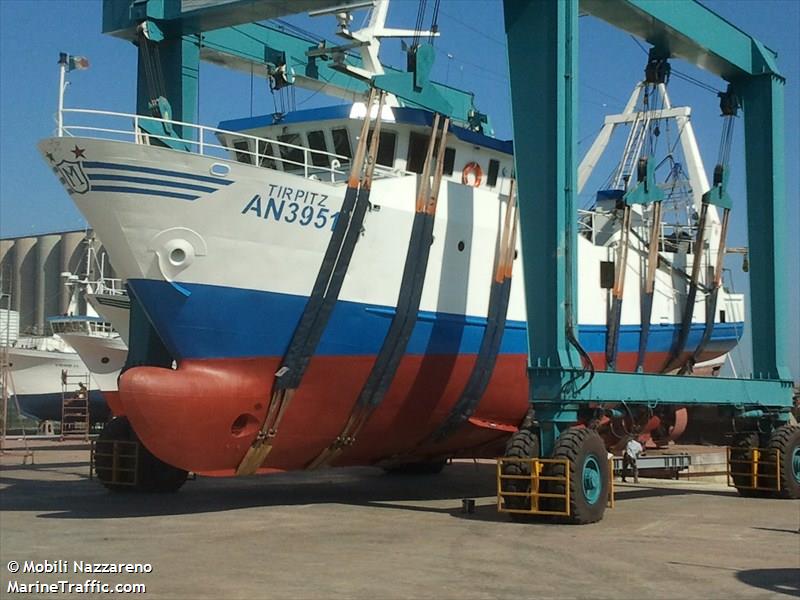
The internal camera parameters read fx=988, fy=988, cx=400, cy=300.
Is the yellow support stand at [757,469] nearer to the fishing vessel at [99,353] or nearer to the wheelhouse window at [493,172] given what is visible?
the wheelhouse window at [493,172]

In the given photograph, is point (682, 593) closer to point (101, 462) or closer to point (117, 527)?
point (117, 527)

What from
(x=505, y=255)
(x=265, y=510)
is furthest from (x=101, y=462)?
(x=505, y=255)

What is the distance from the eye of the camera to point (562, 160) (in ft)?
46.5

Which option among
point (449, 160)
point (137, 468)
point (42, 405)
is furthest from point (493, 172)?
point (42, 405)

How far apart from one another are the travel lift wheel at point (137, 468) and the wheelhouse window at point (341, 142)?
610 cm

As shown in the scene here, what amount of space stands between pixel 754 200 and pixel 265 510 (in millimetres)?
11469

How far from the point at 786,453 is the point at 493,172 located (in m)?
7.51

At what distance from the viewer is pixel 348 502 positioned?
16.4 m

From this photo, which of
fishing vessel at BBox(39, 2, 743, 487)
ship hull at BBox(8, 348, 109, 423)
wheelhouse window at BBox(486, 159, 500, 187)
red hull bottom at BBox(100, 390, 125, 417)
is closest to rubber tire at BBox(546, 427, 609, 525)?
fishing vessel at BBox(39, 2, 743, 487)

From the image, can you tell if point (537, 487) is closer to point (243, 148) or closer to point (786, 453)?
point (786, 453)

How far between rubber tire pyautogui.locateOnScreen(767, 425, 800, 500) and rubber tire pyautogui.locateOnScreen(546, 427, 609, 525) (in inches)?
227

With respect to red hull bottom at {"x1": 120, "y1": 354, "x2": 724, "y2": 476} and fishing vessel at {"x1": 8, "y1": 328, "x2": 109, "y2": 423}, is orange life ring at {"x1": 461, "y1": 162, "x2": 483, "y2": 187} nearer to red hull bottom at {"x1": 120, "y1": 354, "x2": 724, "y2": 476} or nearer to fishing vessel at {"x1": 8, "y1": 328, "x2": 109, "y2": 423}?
red hull bottom at {"x1": 120, "y1": 354, "x2": 724, "y2": 476}

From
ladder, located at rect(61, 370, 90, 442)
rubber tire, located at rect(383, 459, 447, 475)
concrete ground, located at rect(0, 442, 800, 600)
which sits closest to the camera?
concrete ground, located at rect(0, 442, 800, 600)

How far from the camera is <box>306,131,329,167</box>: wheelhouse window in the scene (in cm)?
1709
